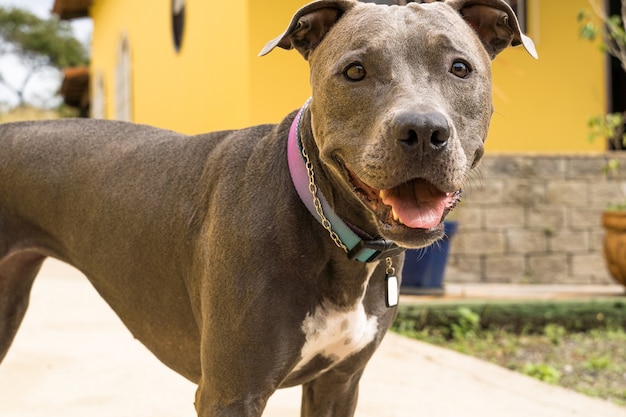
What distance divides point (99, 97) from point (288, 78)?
1104cm

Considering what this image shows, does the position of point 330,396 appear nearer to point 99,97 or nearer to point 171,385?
point 171,385

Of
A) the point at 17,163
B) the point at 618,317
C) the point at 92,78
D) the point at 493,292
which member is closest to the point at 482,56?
the point at 17,163

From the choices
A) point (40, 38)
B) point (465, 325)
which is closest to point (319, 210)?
point (465, 325)

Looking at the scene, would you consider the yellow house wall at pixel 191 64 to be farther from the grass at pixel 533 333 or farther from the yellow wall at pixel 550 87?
the yellow wall at pixel 550 87

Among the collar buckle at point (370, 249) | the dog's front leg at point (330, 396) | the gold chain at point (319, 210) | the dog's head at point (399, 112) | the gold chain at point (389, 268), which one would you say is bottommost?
the dog's front leg at point (330, 396)

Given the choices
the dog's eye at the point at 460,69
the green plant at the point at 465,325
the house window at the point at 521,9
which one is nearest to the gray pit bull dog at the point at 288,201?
the dog's eye at the point at 460,69

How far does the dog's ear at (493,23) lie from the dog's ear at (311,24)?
1.07 ft

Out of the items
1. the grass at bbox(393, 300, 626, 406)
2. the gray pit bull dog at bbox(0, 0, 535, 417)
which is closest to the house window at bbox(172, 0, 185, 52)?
the grass at bbox(393, 300, 626, 406)

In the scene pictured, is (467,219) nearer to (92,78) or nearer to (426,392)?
(426,392)

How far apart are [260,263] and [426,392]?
2.15 meters

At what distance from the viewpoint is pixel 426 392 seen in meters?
4.25

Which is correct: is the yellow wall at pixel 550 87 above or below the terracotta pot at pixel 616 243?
above

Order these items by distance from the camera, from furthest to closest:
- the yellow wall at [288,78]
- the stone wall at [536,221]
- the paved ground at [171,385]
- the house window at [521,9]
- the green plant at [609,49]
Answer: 1. the house window at [521,9]
2. the stone wall at [536,221]
3. the green plant at [609,49]
4. the yellow wall at [288,78]
5. the paved ground at [171,385]

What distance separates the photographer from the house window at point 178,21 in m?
9.36
